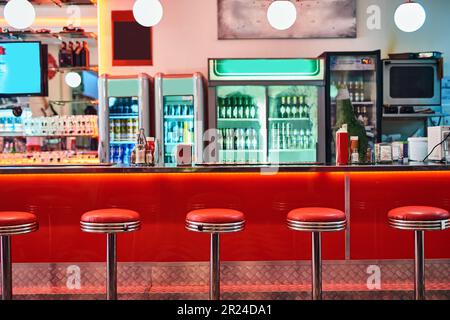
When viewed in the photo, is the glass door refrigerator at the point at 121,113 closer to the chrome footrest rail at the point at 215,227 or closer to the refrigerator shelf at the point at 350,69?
the refrigerator shelf at the point at 350,69

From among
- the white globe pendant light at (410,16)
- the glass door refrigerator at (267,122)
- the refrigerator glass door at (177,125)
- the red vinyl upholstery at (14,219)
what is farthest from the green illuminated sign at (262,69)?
the red vinyl upholstery at (14,219)

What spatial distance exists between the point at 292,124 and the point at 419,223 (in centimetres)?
311

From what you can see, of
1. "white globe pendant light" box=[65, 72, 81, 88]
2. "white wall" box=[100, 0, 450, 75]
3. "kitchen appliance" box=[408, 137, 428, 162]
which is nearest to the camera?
"kitchen appliance" box=[408, 137, 428, 162]

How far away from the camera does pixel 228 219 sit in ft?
10.9

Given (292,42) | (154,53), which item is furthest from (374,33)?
(154,53)

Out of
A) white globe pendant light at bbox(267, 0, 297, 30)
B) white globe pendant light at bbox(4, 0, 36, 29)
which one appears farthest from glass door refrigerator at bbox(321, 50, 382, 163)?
white globe pendant light at bbox(4, 0, 36, 29)

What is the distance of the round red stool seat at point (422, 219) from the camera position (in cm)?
332

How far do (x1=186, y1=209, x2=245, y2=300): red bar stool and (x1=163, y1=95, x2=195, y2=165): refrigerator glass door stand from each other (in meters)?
2.92

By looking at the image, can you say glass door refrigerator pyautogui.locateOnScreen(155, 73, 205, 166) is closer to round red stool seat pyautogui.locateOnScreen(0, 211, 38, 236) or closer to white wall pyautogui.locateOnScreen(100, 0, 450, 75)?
white wall pyautogui.locateOnScreen(100, 0, 450, 75)

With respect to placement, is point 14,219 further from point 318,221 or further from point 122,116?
point 122,116

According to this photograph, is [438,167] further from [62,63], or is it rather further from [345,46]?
[62,63]

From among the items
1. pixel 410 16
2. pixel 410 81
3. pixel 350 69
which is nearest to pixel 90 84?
pixel 350 69

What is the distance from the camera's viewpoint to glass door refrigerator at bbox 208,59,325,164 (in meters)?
6.17

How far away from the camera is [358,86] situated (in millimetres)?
6270
